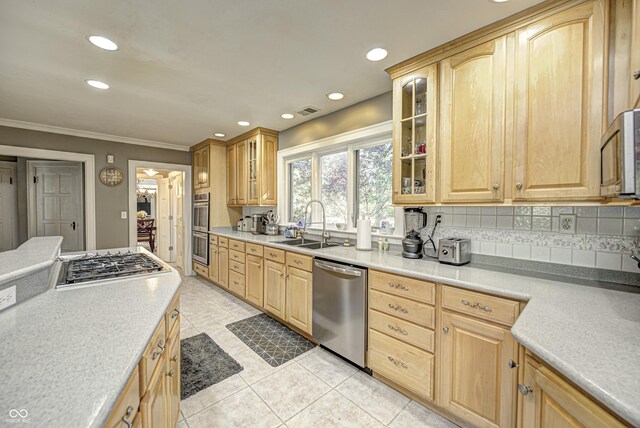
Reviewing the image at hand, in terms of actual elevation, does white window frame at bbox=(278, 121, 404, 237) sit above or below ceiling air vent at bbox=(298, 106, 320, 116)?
below

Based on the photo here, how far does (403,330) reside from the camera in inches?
72.1

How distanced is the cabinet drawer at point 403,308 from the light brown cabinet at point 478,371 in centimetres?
9

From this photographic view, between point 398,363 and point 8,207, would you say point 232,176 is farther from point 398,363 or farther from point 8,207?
point 398,363

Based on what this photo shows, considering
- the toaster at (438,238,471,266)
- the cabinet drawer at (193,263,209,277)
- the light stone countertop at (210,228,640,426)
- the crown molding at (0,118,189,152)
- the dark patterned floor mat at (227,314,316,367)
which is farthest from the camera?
the cabinet drawer at (193,263,209,277)

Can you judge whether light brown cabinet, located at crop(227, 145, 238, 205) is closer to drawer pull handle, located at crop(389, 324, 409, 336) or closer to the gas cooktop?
the gas cooktop

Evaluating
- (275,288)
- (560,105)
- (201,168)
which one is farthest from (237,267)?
(560,105)

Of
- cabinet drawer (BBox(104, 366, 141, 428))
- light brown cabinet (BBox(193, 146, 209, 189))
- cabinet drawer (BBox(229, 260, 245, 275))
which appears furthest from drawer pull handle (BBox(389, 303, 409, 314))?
light brown cabinet (BBox(193, 146, 209, 189))

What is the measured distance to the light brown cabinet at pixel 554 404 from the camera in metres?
0.72

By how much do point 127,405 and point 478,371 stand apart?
163 cm

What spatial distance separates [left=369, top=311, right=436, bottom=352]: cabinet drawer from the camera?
5.61 feet

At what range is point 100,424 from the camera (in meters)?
0.54

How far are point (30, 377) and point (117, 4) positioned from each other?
71.9 inches

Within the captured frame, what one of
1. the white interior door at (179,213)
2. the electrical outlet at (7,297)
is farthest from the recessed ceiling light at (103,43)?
the white interior door at (179,213)

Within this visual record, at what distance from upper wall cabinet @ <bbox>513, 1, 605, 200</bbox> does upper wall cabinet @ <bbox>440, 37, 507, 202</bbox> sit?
9cm
